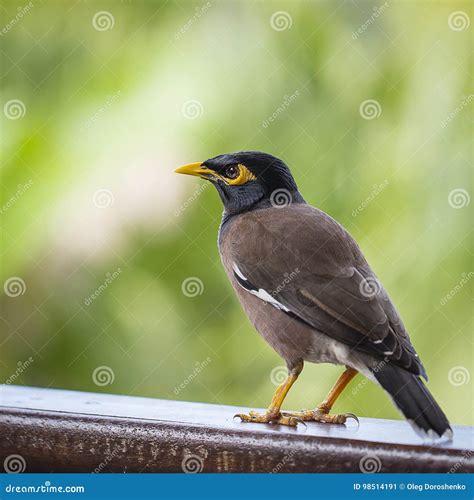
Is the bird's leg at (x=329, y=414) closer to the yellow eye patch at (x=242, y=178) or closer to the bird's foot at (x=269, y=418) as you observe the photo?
the bird's foot at (x=269, y=418)

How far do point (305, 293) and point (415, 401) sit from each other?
45 centimetres

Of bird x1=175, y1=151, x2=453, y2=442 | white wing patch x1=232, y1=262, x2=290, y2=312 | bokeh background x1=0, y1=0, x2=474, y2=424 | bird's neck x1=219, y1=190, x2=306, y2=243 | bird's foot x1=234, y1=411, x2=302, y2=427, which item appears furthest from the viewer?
bokeh background x1=0, y1=0, x2=474, y2=424

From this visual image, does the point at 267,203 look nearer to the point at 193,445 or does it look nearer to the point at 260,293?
the point at 260,293

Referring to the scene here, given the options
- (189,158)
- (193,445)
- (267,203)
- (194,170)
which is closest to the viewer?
(193,445)

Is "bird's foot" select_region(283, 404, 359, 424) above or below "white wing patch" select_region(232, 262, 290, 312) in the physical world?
below

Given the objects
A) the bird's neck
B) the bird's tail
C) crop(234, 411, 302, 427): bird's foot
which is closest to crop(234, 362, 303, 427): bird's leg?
crop(234, 411, 302, 427): bird's foot

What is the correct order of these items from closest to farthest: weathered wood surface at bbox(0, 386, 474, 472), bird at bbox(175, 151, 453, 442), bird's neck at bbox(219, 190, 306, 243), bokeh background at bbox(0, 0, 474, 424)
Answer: weathered wood surface at bbox(0, 386, 474, 472) < bird at bbox(175, 151, 453, 442) < bird's neck at bbox(219, 190, 306, 243) < bokeh background at bbox(0, 0, 474, 424)

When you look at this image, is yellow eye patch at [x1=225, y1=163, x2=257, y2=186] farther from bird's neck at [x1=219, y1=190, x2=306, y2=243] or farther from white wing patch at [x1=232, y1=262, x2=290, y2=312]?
white wing patch at [x1=232, y1=262, x2=290, y2=312]

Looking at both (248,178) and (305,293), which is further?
(248,178)

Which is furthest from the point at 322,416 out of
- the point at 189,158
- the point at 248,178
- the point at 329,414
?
the point at 189,158

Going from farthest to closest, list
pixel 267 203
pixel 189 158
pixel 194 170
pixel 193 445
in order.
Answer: pixel 189 158 → pixel 267 203 → pixel 194 170 → pixel 193 445

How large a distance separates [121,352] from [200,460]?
147cm

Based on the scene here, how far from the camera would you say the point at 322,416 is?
2512 mm

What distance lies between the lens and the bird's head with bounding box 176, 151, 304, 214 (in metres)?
2.65
